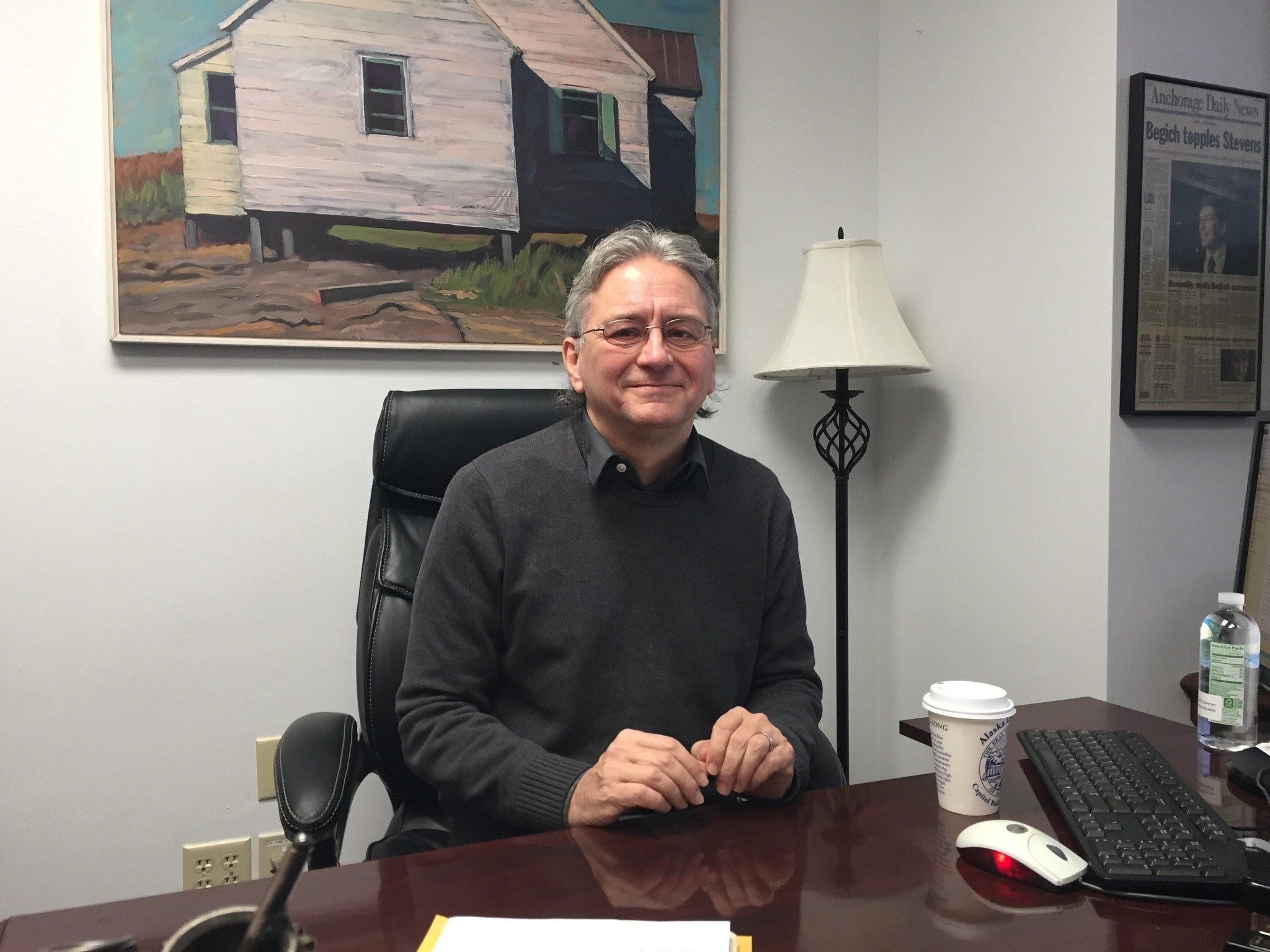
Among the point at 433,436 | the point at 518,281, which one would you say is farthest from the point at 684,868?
the point at 518,281

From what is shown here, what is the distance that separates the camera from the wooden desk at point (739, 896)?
649mm

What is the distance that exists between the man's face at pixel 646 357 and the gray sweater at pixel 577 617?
95 millimetres

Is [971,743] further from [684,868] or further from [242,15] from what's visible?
[242,15]

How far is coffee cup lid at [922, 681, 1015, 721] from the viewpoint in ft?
2.80

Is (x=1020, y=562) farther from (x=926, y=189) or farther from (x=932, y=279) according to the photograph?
(x=926, y=189)

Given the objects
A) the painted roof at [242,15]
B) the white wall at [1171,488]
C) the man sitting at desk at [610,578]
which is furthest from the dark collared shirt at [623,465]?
the painted roof at [242,15]

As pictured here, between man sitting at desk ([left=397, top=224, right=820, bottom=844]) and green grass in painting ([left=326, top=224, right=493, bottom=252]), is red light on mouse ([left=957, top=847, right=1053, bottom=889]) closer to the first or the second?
man sitting at desk ([left=397, top=224, right=820, bottom=844])

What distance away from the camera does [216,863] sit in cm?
165

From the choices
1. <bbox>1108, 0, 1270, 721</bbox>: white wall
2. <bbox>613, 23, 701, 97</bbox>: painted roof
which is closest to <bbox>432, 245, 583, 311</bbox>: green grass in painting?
<bbox>613, 23, 701, 97</bbox>: painted roof

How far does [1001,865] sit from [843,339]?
1.21m

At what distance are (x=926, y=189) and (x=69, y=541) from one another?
74.1 inches

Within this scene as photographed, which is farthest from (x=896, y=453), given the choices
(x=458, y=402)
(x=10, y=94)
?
(x=10, y=94)

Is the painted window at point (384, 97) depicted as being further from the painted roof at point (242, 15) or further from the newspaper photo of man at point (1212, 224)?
the newspaper photo of man at point (1212, 224)

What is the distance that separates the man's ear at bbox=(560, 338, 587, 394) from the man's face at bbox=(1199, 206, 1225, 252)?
3.86 feet
